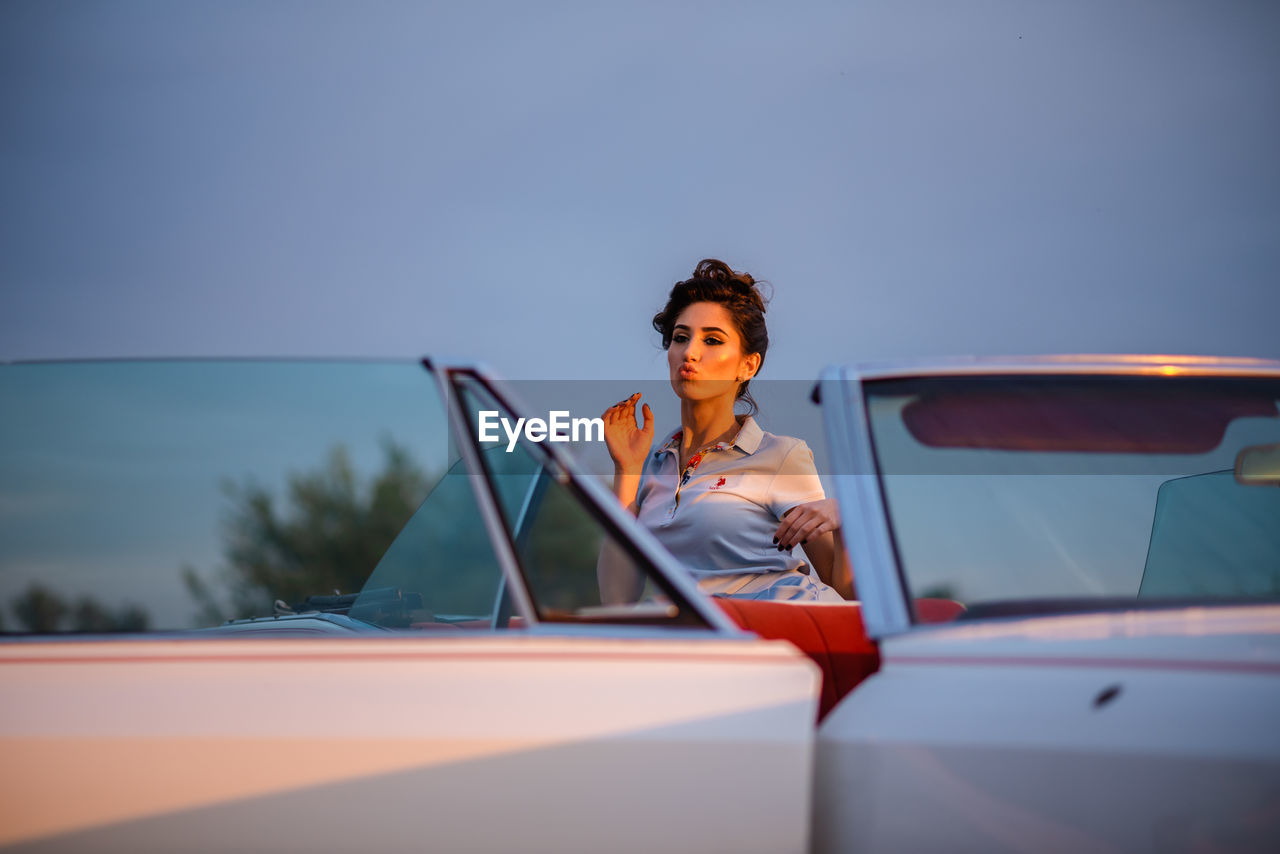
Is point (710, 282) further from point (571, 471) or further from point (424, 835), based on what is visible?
point (424, 835)

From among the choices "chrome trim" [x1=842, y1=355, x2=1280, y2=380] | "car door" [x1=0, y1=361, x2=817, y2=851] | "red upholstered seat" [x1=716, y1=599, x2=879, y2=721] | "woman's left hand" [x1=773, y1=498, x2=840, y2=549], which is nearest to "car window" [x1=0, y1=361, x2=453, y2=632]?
"car door" [x1=0, y1=361, x2=817, y2=851]

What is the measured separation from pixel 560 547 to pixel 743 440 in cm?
165

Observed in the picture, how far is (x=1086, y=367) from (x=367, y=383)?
4.80ft

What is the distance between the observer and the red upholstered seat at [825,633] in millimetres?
2088

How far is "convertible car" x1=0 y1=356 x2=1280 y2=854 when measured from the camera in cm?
125

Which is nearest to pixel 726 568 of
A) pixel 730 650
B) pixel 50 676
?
pixel 730 650

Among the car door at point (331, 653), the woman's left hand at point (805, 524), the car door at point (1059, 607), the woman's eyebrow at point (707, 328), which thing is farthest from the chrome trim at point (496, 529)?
the woman's eyebrow at point (707, 328)

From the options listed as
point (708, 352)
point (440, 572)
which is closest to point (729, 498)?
point (708, 352)

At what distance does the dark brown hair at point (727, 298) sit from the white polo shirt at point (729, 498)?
43 cm

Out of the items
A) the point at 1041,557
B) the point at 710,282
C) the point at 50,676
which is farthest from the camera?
the point at 710,282

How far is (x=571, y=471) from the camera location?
155 cm

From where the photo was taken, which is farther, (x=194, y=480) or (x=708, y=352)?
(x=708, y=352)

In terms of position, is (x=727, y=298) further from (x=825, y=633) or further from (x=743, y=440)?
(x=825, y=633)

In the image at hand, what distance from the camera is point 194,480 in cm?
162
